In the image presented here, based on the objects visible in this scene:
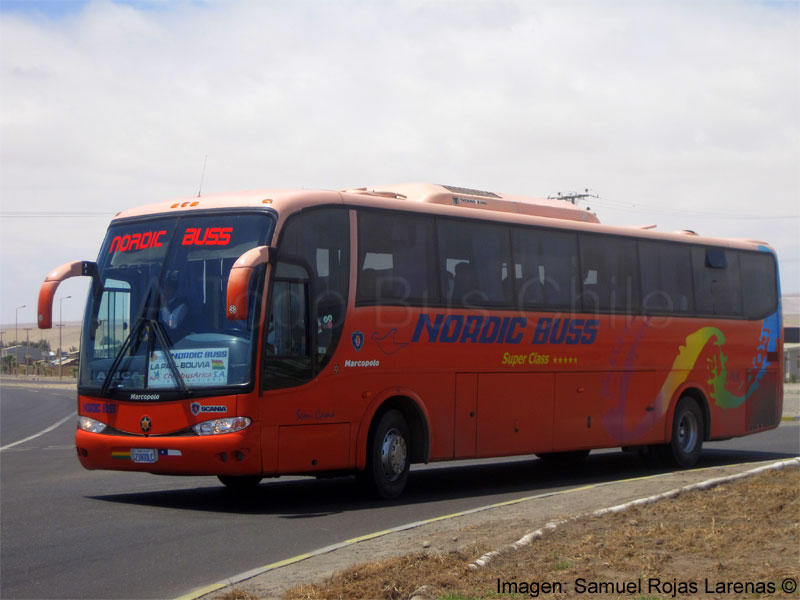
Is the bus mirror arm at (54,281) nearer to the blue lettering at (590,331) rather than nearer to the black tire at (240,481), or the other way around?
the black tire at (240,481)

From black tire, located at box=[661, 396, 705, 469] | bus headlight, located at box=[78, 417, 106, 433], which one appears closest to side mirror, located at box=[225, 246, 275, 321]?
bus headlight, located at box=[78, 417, 106, 433]

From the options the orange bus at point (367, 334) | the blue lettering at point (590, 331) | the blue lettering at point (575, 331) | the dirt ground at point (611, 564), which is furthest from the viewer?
the blue lettering at point (590, 331)

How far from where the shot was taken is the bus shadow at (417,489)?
12.5 meters

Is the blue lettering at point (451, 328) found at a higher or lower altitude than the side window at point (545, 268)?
lower

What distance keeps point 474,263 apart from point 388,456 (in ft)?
9.78

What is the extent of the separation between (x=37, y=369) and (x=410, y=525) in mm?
119689

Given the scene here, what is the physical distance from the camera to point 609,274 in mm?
16781

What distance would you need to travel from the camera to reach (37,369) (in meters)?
123

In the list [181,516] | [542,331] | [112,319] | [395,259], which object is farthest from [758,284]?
[181,516]

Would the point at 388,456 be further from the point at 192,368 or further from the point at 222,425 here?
the point at 192,368

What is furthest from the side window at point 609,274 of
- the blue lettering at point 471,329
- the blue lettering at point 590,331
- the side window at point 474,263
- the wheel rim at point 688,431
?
the blue lettering at point 471,329

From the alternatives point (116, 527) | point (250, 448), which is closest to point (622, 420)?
point (250, 448)

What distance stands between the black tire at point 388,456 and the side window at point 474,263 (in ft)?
5.94

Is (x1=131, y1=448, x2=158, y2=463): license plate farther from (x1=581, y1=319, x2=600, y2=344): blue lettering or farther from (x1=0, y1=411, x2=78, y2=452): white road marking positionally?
(x1=0, y1=411, x2=78, y2=452): white road marking
